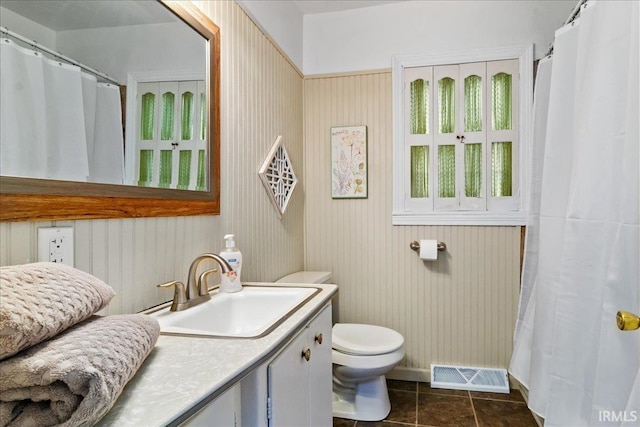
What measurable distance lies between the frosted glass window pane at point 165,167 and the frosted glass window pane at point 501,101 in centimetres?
200

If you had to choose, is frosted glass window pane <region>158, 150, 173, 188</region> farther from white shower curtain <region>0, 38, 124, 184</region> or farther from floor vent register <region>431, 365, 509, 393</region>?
floor vent register <region>431, 365, 509, 393</region>

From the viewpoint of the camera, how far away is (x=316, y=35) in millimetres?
2627

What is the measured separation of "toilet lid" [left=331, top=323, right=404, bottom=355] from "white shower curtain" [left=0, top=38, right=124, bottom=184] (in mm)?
1450

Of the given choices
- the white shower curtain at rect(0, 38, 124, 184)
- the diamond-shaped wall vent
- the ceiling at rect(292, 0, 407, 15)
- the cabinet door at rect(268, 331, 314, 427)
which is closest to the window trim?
the ceiling at rect(292, 0, 407, 15)

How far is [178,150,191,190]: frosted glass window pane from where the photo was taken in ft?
4.25

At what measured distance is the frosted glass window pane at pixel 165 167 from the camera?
1.20m

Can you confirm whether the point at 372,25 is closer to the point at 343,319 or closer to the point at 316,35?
the point at 316,35

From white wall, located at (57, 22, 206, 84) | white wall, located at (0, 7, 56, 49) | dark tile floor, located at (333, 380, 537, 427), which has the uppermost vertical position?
white wall, located at (57, 22, 206, 84)

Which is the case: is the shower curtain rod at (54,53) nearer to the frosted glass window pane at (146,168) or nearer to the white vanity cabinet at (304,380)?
the frosted glass window pane at (146,168)

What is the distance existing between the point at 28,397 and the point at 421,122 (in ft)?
7.91

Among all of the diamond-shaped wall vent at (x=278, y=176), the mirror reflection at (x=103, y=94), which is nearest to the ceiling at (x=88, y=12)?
the mirror reflection at (x=103, y=94)

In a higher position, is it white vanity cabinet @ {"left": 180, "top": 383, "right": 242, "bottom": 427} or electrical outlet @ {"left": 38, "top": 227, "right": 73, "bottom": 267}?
electrical outlet @ {"left": 38, "top": 227, "right": 73, "bottom": 267}

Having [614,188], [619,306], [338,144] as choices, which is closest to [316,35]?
[338,144]

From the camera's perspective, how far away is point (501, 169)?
232 centimetres
